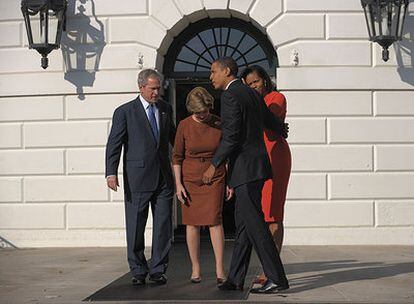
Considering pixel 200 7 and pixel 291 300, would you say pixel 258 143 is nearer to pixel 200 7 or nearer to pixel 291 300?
pixel 291 300

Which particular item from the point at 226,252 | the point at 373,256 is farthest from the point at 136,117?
the point at 373,256

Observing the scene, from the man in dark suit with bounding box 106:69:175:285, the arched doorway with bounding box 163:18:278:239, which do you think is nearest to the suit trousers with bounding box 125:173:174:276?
the man in dark suit with bounding box 106:69:175:285

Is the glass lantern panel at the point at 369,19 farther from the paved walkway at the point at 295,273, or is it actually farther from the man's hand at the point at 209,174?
the man's hand at the point at 209,174

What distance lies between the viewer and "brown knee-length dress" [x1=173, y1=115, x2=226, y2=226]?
6668 millimetres

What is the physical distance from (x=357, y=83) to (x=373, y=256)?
2.40 meters

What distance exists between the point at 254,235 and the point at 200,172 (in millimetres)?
896

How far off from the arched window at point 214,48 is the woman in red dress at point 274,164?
4221mm

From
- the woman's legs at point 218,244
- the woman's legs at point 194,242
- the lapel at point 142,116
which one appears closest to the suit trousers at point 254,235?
the woman's legs at point 218,244

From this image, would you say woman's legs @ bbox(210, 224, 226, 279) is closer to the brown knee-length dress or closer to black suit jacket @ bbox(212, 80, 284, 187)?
the brown knee-length dress

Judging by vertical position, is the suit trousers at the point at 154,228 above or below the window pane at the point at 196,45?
below

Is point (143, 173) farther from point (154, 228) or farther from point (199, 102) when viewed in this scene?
point (199, 102)

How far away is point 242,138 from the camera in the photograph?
6168 millimetres

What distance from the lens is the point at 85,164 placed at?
1038 centimetres

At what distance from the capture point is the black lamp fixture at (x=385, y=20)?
9711 millimetres
